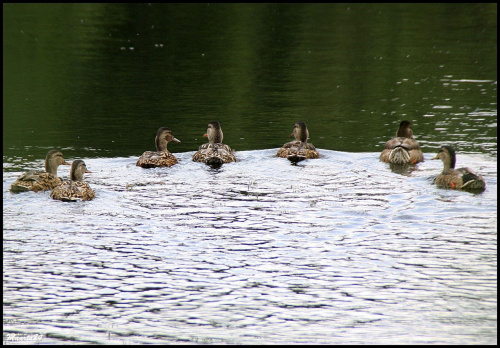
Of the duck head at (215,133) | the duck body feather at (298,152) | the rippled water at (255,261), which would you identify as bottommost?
the rippled water at (255,261)

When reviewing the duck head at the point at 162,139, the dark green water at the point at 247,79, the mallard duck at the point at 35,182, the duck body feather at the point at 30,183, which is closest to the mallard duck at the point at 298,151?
the dark green water at the point at 247,79

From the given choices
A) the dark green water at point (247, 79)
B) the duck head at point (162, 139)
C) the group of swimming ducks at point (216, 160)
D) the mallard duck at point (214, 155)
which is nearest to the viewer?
the group of swimming ducks at point (216, 160)

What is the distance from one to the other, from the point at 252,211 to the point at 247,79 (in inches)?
690

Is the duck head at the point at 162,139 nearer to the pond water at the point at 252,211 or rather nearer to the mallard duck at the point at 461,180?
the pond water at the point at 252,211

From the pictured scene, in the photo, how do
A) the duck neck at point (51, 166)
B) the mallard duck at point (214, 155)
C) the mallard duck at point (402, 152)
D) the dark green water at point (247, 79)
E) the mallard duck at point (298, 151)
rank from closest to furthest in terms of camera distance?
the duck neck at point (51, 166) < the mallard duck at point (402, 152) < the mallard duck at point (214, 155) < the mallard duck at point (298, 151) < the dark green water at point (247, 79)

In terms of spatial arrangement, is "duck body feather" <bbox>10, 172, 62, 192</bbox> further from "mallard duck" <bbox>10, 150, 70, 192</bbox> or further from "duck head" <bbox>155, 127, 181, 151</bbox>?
"duck head" <bbox>155, 127, 181, 151</bbox>

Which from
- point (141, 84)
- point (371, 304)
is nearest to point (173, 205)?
point (371, 304)

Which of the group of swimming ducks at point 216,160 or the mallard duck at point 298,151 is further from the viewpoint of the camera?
the mallard duck at point 298,151

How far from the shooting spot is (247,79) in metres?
30.9

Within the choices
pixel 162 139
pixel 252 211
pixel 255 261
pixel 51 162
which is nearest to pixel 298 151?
pixel 162 139

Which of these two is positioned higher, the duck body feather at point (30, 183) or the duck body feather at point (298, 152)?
the duck body feather at point (298, 152)

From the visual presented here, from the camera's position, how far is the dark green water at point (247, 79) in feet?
71.6

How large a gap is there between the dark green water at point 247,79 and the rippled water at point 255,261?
490 cm

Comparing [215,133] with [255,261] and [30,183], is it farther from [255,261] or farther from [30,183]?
[255,261]
